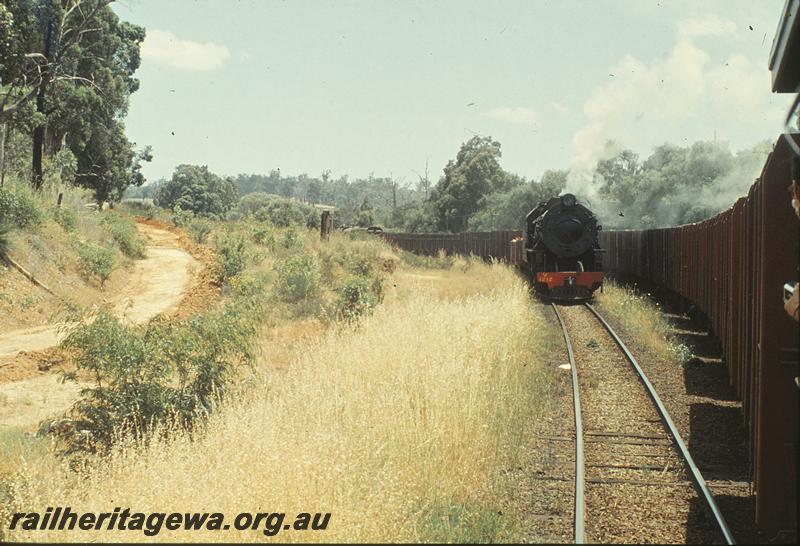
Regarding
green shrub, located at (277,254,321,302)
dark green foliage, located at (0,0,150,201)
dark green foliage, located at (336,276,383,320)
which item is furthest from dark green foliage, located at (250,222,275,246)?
dark green foliage, located at (336,276,383,320)

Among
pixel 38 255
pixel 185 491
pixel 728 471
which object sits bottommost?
pixel 728 471

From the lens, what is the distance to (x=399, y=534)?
17.3ft

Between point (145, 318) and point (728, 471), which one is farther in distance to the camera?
point (145, 318)

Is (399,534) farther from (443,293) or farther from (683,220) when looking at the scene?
(683,220)

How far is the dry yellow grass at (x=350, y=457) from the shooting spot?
5539mm

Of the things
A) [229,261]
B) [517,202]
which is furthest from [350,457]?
[517,202]

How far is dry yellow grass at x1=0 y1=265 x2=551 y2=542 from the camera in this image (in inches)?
218

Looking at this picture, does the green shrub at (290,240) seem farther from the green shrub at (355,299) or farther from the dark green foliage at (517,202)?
the dark green foliage at (517,202)

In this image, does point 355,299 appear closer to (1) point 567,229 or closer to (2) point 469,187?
(1) point 567,229

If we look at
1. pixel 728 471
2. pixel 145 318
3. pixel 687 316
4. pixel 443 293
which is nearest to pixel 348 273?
pixel 443 293

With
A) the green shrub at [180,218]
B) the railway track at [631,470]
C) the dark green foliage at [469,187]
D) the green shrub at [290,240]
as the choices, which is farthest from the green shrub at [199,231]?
the dark green foliage at [469,187]

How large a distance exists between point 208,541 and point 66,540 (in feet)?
3.45

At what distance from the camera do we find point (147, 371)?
904 cm

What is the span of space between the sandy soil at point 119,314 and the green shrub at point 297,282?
2.87 meters
